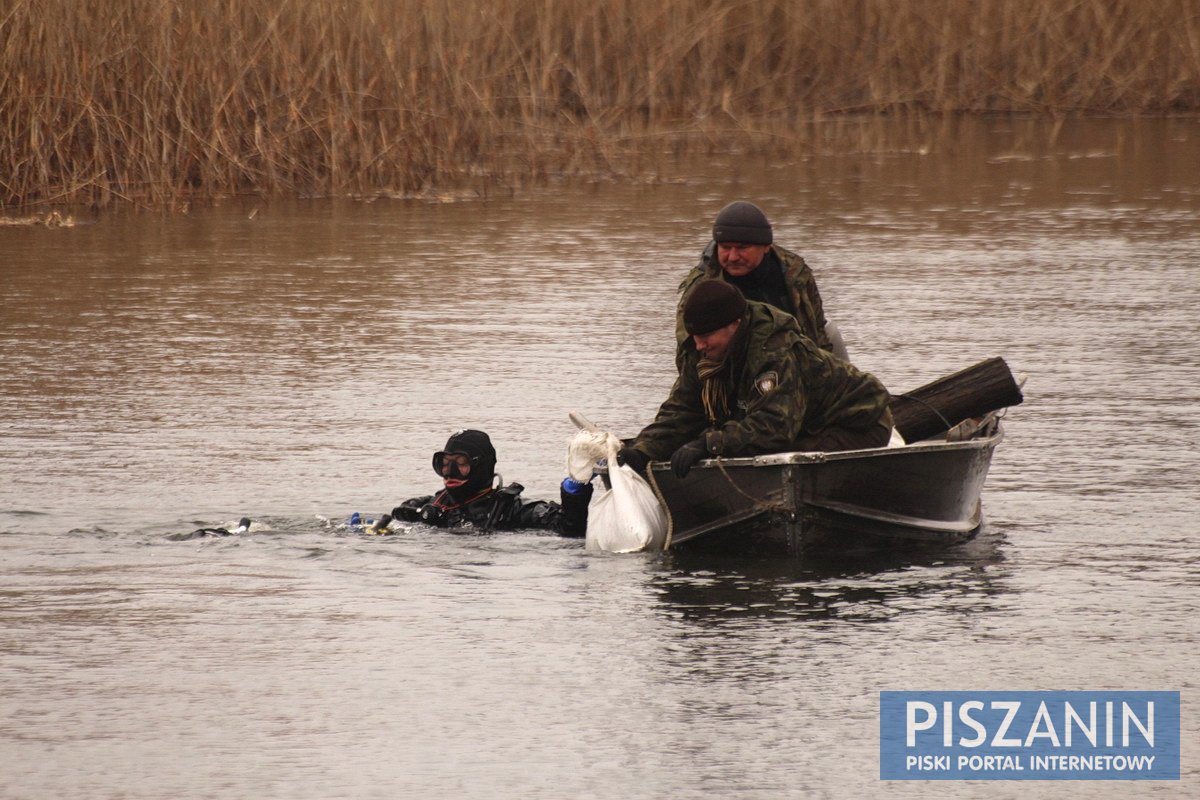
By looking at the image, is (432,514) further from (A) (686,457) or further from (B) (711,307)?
(B) (711,307)

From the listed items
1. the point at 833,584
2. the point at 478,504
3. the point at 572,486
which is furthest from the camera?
the point at 478,504

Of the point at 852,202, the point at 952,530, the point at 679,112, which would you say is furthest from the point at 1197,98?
the point at 952,530

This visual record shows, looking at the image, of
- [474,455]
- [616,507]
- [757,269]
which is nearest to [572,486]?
[616,507]

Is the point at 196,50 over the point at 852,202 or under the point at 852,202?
over

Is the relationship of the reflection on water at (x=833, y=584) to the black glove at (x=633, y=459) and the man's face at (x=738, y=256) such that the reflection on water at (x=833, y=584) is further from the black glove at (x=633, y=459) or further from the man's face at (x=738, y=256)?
the man's face at (x=738, y=256)

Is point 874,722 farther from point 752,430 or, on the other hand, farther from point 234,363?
point 234,363

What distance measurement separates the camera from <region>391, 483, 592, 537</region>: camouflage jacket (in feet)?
32.8

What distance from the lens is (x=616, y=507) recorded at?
31.2ft

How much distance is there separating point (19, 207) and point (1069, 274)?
432 inches

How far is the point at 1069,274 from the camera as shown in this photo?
725 inches

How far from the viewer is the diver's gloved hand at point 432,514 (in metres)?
10.1

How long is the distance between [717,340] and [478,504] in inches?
65.1

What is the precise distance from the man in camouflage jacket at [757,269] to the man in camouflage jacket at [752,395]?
67 centimetres

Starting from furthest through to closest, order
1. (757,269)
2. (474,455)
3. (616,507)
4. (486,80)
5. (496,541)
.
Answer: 1. (486,80)
2. (757,269)
3. (474,455)
4. (496,541)
5. (616,507)
